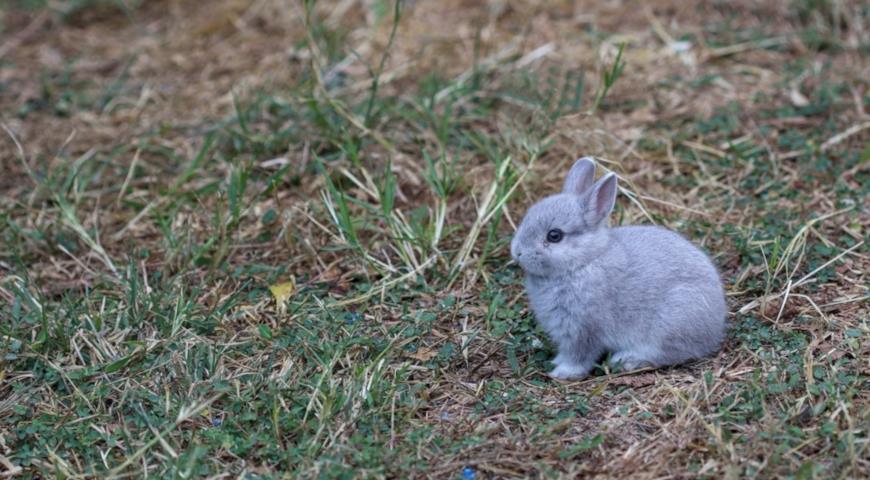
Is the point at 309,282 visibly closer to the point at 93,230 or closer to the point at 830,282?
the point at 93,230

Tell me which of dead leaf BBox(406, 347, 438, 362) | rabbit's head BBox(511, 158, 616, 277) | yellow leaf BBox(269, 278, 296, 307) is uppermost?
rabbit's head BBox(511, 158, 616, 277)

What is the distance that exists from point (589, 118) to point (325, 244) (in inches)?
67.0

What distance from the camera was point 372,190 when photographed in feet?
17.9

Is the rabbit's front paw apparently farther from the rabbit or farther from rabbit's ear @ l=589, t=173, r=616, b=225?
rabbit's ear @ l=589, t=173, r=616, b=225

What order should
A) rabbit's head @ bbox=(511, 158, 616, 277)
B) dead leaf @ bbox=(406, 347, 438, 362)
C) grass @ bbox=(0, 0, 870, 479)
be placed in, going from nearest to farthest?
1. grass @ bbox=(0, 0, 870, 479)
2. rabbit's head @ bbox=(511, 158, 616, 277)
3. dead leaf @ bbox=(406, 347, 438, 362)

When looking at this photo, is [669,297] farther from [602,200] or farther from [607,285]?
[602,200]

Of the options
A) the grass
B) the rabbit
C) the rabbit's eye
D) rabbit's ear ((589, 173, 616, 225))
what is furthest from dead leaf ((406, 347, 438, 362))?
rabbit's ear ((589, 173, 616, 225))

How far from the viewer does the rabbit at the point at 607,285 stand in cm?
414

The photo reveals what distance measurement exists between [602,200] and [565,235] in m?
A: 0.21

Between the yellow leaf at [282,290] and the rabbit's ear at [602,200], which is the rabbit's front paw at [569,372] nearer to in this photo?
the rabbit's ear at [602,200]

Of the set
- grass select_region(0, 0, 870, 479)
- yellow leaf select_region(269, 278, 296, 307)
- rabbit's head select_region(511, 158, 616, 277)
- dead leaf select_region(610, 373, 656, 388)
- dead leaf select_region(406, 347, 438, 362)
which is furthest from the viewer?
yellow leaf select_region(269, 278, 296, 307)

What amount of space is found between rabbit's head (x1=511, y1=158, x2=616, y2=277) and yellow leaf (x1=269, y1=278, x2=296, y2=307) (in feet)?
4.01

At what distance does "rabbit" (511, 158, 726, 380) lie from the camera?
4.14m

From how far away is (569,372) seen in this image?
4215 mm
